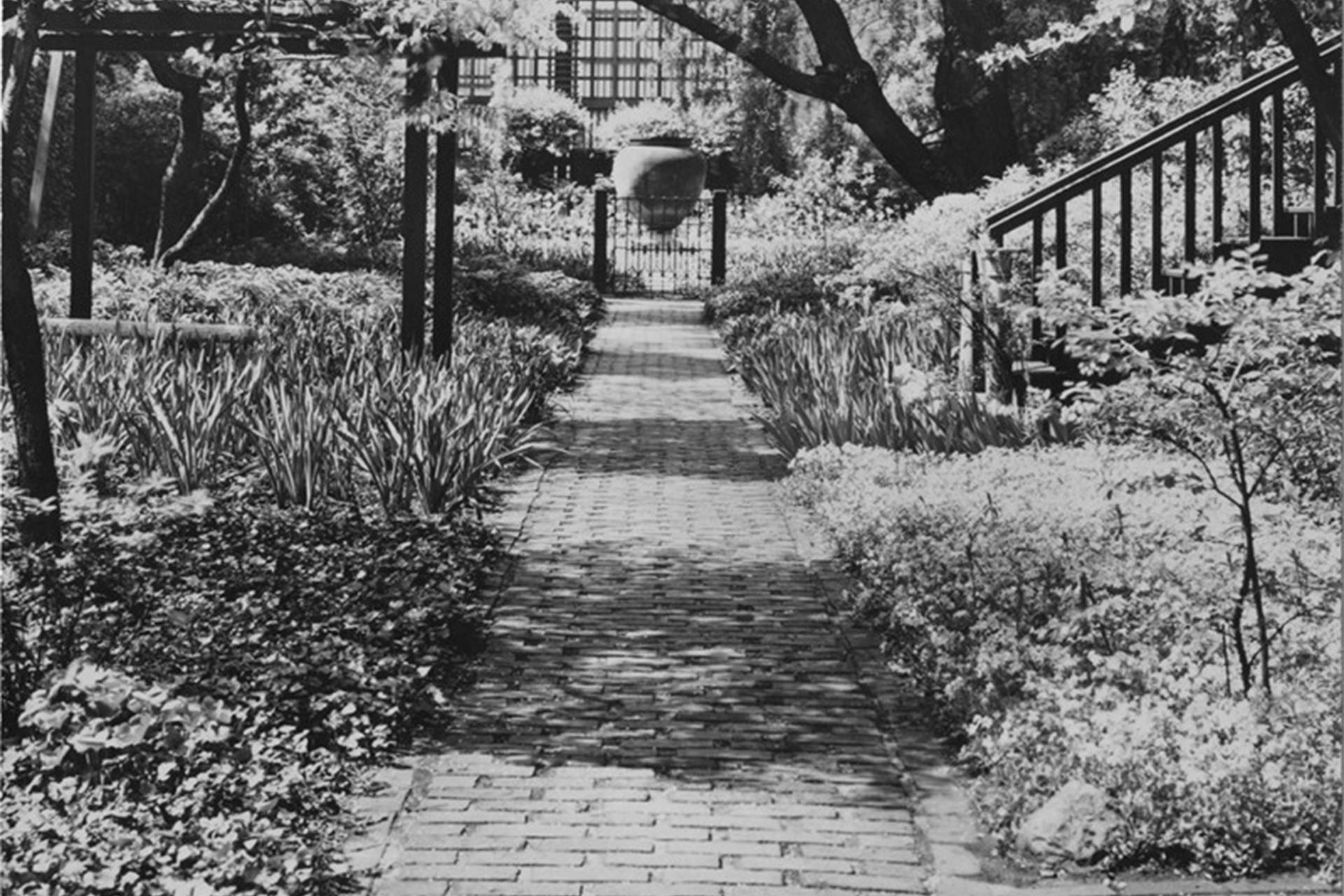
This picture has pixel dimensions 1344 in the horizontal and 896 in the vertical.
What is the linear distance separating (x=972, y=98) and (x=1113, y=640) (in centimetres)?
1427

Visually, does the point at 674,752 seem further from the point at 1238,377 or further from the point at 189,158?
the point at 189,158

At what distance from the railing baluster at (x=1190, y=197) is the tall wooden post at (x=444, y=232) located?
178 inches

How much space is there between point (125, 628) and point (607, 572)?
237cm

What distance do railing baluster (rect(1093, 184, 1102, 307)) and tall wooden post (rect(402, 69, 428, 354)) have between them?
4.24 m

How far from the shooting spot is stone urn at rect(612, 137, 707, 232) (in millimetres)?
27906

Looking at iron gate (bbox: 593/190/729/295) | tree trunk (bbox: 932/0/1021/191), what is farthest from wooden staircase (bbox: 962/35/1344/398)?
iron gate (bbox: 593/190/729/295)

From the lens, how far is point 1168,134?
33.8 ft

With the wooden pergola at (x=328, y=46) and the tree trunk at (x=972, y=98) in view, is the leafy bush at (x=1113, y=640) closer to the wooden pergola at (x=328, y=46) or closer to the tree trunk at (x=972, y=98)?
the wooden pergola at (x=328, y=46)

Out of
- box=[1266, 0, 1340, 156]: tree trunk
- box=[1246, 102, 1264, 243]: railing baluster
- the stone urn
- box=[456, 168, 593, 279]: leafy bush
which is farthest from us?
the stone urn

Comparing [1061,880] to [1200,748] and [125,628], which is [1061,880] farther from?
[125,628]

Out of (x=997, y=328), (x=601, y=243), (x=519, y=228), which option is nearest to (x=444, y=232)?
(x=997, y=328)

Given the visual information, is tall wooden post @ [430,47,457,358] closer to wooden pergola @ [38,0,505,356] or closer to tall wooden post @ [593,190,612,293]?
wooden pergola @ [38,0,505,356]

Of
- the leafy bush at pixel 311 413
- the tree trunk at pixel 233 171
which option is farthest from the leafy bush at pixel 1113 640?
the tree trunk at pixel 233 171

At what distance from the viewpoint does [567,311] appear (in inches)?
750
